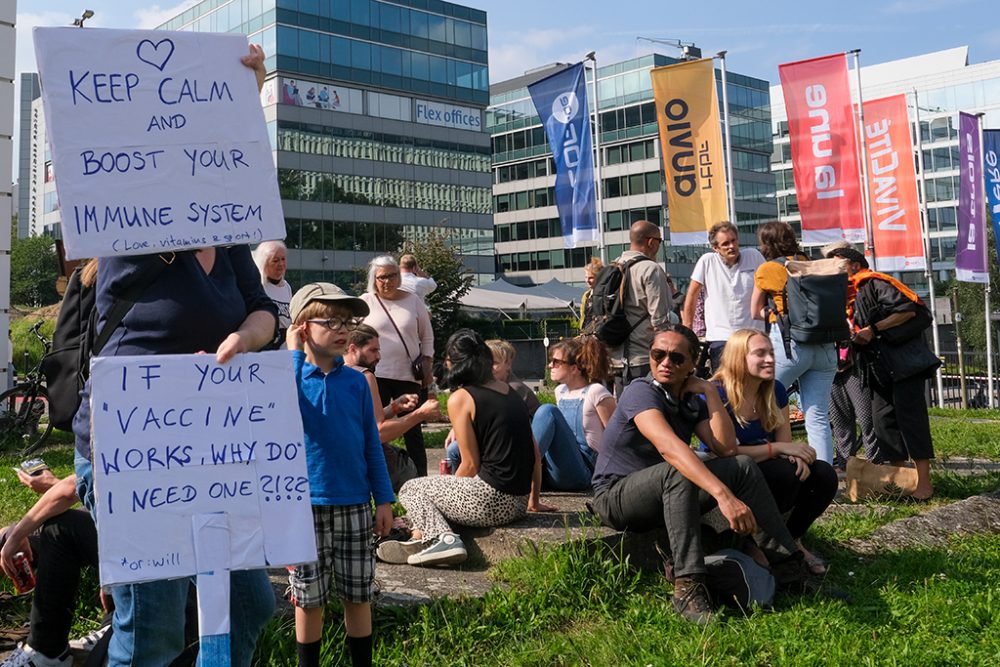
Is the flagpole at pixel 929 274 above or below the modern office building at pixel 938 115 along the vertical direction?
below

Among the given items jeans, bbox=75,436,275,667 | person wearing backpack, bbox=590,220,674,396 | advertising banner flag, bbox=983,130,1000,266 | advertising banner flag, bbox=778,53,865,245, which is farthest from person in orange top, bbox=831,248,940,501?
advertising banner flag, bbox=983,130,1000,266

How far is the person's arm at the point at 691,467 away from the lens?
434cm

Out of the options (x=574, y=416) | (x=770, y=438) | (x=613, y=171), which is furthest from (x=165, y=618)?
(x=613, y=171)

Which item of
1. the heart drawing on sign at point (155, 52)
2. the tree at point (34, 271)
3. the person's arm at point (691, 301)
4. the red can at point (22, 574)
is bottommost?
the red can at point (22, 574)

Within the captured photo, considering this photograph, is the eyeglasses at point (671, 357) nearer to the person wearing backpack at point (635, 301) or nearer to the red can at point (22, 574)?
the person wearing backpack at point (635, 301)

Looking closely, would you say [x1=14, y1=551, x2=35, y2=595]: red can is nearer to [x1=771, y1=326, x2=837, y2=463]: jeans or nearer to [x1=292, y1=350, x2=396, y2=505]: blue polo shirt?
[x1=292, y1=350, x2=396, y2=505]: blue polo shirt

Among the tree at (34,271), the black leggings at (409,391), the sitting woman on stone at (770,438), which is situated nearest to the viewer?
the sitting woman on stone at (770,438)

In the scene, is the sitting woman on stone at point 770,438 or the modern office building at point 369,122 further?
the modern office building at point 369,122

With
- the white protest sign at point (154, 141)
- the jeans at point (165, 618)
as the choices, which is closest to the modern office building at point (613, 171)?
the white protest sign at point (154, 141)

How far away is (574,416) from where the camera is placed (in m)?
6.57

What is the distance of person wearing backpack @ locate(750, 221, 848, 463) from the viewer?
637 centimetres

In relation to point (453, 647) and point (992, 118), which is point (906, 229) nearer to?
point (453, 647)

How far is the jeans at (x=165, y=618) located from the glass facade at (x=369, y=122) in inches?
2069

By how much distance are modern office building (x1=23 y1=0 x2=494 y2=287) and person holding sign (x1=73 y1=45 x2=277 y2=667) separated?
5255 centimetres
